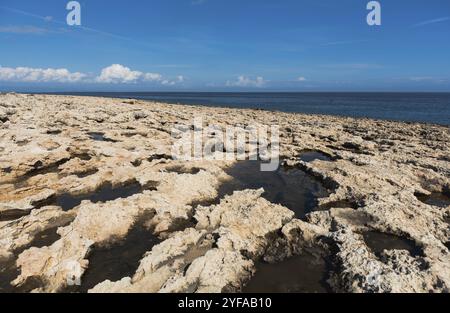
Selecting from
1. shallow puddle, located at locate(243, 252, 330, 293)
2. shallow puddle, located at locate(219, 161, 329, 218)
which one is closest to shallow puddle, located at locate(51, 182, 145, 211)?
shallow puddle, located at locate(219, 161, 329, 218)

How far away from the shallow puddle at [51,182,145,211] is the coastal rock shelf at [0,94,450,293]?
0.08 meters

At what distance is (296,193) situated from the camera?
14.6 m

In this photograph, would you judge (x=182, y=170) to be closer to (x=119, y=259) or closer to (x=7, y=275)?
(x=119, y=259)

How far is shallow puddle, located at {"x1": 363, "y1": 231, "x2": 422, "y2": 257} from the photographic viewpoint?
9820 millimetres

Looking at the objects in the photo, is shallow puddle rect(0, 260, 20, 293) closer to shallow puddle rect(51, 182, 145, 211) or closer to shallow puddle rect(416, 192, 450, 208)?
shallow puddle rect(51, 182, 145, 211)

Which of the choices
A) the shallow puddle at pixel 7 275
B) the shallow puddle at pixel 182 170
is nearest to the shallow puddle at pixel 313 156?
the shallow puddle at pixel 182 170

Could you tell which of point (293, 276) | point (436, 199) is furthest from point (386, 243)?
point (436, 199)

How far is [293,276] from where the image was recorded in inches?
336

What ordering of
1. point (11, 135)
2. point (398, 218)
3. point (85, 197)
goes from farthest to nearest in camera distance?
point (11, 135)
point (85, 197)
point (398, 218)

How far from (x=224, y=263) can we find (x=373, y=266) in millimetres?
4028

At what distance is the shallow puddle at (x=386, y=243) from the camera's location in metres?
9.82
